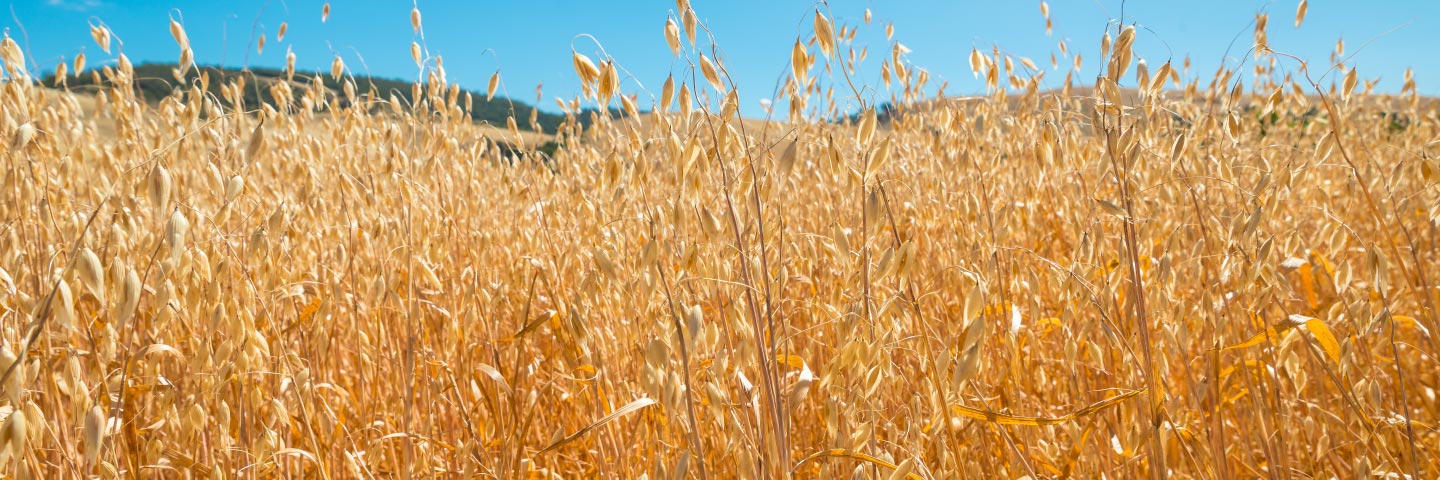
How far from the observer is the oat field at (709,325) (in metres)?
0.94

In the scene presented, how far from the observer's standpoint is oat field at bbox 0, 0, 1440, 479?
0.94 m

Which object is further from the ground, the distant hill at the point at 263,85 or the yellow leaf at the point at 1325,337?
the distant hill at the point at 263,85

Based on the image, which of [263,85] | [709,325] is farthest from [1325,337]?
[263,85]

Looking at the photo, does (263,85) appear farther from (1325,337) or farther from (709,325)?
(1325,337)

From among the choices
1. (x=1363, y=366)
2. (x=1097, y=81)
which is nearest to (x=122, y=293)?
(x=1097, y=81)

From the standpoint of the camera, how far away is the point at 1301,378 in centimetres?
119

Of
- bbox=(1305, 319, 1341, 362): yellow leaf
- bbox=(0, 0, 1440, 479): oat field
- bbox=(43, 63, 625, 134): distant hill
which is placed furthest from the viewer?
bbox=(43, 63, 625, 134): distant hill

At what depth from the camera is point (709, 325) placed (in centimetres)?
115

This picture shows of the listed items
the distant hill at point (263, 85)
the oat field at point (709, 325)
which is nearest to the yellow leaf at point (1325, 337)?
the oat field at point (709, 325)

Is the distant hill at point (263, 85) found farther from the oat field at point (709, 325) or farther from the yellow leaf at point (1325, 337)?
the yellow leaf at point (1325, 337)

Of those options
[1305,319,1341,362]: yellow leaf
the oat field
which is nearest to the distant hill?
the oat field

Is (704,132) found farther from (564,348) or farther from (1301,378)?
(1301,378)

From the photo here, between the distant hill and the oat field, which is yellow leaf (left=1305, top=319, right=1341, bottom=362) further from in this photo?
the distant hill

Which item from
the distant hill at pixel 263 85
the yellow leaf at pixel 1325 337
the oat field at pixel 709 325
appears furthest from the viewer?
the distant hill at pixel 263 85
